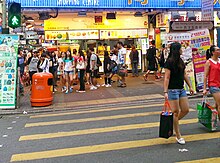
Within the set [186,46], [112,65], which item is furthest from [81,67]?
[186,46]

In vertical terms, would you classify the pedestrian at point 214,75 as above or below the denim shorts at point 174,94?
above

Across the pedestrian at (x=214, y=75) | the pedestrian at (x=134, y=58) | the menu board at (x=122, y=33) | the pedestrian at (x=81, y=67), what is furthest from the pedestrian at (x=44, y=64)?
the pedestrian at (x=214, y=75)

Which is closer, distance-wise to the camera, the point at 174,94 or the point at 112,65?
the point at 174,94

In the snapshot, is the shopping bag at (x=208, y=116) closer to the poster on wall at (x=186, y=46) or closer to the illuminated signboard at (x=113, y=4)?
the poster on wall at (x=186, y=46)

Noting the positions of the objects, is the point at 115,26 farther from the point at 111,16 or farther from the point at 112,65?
the point at 112,65

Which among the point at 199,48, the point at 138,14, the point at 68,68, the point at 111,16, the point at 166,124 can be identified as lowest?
the point at 166,124

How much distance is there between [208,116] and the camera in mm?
6629

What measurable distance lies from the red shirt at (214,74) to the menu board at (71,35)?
46.2ft

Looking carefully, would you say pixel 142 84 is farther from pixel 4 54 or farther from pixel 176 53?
pixel 176 53

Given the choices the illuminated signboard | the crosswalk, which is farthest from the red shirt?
the illuminated signboard

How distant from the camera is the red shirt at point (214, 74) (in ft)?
21.0

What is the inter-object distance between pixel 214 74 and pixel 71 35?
1431cm

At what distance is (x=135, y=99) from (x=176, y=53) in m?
5.62

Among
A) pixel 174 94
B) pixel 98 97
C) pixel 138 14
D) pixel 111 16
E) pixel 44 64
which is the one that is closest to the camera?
pixel 174 94
